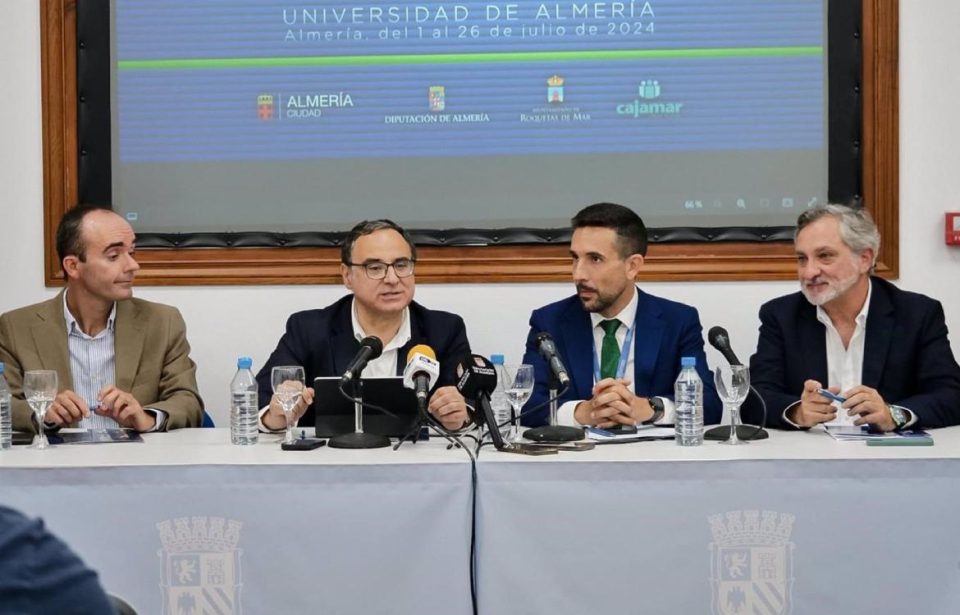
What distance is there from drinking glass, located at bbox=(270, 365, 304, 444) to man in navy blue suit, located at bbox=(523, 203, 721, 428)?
2.45ft

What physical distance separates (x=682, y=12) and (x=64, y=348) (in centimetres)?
233

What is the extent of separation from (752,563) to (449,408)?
2.72 ft

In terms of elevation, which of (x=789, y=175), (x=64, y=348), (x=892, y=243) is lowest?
(x=64, y=348)

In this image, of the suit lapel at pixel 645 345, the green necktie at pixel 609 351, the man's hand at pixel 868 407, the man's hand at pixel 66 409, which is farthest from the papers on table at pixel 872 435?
the man's hand at pixel 66 409

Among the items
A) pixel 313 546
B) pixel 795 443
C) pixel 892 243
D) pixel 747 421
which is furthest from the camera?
pixel 892 243

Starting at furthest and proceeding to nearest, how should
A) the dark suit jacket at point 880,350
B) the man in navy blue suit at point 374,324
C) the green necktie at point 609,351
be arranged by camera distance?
1. the green necktie at point 609,351
2. the man in navy blue suit at point 374,324
3. the dark suit jacket at point 880,350

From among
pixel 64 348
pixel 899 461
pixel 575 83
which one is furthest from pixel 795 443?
Result: pixel 64 348

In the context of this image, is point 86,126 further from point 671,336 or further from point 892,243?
point 892,243

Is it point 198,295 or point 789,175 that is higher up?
point 789,175

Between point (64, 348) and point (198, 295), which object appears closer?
point (64, 348)

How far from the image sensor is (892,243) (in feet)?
12.4

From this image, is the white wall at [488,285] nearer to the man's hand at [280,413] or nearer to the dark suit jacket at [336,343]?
the dark suit jacket at [336,343]

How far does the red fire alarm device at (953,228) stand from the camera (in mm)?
3750

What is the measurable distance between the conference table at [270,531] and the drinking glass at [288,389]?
40 cm
